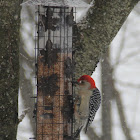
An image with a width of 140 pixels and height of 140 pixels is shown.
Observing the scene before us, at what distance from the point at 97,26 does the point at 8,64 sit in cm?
135

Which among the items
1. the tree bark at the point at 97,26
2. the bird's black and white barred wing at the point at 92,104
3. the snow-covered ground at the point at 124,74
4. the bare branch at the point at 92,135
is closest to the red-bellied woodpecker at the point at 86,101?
the bird's black and white barred wing at the point at 92,104

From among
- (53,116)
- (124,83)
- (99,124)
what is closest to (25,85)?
(99,124)

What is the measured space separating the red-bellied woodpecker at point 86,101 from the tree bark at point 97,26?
0.24m

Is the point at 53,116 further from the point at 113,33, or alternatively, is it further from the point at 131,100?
the point at 131,100

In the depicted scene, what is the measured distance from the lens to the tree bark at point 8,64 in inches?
153

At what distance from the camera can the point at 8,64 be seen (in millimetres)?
3916

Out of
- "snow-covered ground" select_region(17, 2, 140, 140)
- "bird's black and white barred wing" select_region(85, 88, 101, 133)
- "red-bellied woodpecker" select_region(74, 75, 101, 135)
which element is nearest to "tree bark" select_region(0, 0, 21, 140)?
"red-bellied woodpecker" select_region(74, 75, 101, 135)

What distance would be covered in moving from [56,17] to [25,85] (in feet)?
10.8

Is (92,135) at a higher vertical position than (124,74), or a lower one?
lower

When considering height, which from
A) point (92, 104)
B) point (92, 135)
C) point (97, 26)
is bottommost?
point (92, 135)

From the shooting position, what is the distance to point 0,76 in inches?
154

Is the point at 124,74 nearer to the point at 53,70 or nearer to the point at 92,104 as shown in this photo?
the point at 92,104

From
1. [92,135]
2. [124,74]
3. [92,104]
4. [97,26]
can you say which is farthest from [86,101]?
[124,74]

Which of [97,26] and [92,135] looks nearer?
[97,26]
